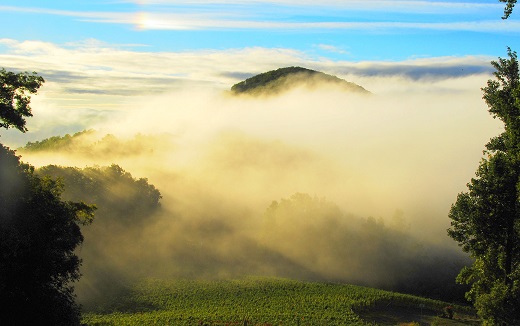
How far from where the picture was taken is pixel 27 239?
2405 cm

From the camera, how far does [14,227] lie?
24.0 metres

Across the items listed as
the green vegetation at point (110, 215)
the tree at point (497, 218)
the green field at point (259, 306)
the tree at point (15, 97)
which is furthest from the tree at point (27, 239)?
the green vegetation at point (110, 215)

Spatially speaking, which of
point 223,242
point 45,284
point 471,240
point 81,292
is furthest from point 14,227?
point 223,242

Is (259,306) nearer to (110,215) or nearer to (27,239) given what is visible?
(27,239)

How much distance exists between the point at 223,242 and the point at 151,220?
53.7 ft

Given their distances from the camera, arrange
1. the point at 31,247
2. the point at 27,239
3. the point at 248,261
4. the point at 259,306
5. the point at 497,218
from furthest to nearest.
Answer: the point at 248,261, the point at 259,306, the point at 497,218, the point at 31,247, the point at 27,239

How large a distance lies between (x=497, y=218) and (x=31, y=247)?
89.8 ft

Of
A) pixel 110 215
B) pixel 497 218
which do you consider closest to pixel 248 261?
pixel 110 215

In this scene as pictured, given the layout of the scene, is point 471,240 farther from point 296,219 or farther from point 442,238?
point 442,238

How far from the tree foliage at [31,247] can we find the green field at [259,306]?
769 inches

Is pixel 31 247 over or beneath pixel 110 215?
over

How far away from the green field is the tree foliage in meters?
19.5

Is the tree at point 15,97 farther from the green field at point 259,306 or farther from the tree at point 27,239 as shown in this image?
the green field at point 259,306

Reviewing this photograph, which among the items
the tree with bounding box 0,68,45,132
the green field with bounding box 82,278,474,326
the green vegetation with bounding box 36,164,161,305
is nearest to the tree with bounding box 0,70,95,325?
the tree with bounding box 0,68,45,132
